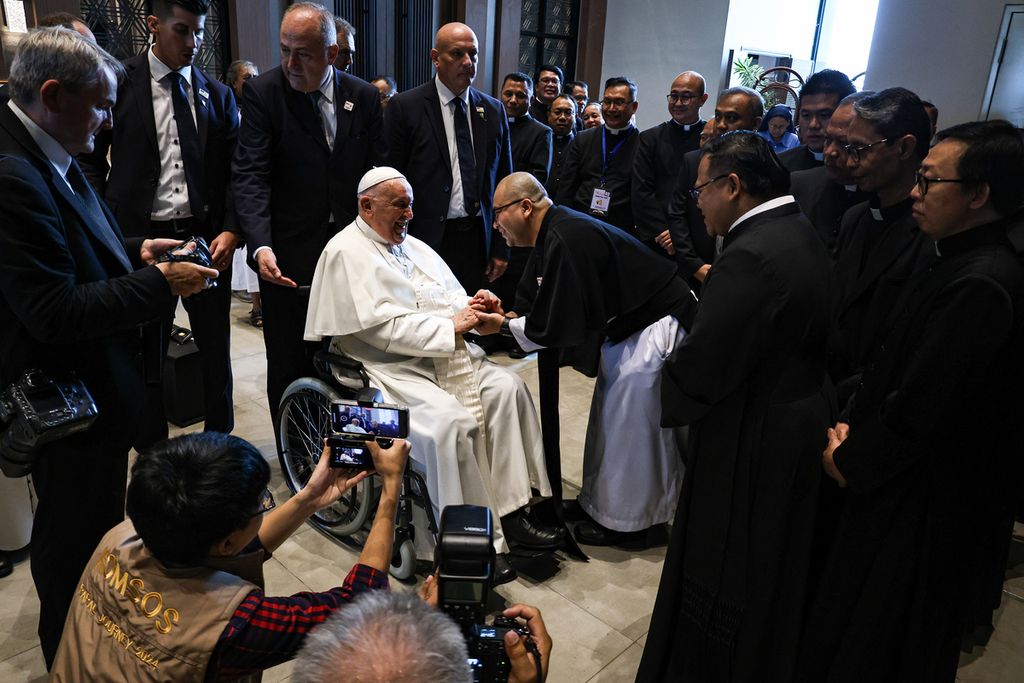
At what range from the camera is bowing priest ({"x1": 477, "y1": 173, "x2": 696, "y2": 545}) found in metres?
2.59

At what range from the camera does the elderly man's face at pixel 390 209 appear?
2664mm

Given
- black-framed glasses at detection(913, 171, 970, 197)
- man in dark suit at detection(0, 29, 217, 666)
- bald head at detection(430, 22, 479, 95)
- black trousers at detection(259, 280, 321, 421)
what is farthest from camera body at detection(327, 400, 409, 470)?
bald head at detection(430, 22, 479, 95)

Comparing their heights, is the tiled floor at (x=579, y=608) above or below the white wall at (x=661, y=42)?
below

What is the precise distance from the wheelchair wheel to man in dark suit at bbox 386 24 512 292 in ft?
3.71

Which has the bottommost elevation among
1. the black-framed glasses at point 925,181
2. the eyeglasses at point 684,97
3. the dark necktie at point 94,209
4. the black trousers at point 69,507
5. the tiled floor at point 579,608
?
the tiled floor at point 579,608

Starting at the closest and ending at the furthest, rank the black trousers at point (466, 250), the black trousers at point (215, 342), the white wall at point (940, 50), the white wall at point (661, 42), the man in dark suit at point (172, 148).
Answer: the man in dark suit at point (172, 148) < the black trousers at point (215, 342) < the black trousers at point (466, 250) < the white wall at point (940, 50) < the white wall at point (661, 42)

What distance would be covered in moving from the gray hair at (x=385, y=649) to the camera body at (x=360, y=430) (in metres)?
0.58

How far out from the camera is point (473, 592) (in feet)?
3.89

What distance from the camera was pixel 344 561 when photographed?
8.87ft

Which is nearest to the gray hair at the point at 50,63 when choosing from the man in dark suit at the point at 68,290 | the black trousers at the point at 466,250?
the man in dark suit at the point at 68,290

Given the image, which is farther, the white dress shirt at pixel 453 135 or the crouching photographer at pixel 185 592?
the white dress shirt at pixel 453 135

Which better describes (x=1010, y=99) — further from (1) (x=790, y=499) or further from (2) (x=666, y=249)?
(1) (x=790, y=499)

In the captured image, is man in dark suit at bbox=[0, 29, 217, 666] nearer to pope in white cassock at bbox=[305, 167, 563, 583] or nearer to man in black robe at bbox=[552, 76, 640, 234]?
pope in white cassock at bbox=[305, 167, 563, 583]

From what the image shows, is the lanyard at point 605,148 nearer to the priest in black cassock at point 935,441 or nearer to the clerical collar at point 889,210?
the clerical collar at point 889,210
